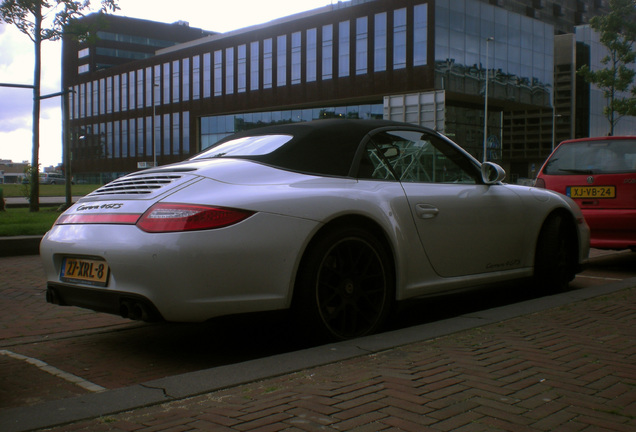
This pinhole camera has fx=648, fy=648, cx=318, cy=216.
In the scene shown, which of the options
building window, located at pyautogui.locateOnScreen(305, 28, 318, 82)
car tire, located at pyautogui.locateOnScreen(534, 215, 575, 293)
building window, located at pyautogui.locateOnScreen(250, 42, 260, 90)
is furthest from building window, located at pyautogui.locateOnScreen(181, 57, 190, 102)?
car tire, located at pyautogui.locateOnScreen(534, 215, 575, 293)

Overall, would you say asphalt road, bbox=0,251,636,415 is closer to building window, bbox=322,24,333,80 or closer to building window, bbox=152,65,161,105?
building window, bbox=322,24,333,80

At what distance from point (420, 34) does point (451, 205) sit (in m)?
39.4

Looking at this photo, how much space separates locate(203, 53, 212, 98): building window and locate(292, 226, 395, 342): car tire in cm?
5684

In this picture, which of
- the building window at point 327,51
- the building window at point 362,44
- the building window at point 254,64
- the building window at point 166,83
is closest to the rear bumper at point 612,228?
the building window at point 362,44

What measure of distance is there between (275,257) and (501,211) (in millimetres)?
2254

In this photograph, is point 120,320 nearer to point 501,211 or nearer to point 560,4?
point 501,211

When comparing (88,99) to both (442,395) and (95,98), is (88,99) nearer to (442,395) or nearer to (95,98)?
(95,98)

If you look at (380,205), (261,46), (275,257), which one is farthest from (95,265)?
(261,46)

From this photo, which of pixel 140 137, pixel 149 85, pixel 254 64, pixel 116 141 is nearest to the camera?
pixel 254 64

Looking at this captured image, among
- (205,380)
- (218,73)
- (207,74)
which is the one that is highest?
(207,74)

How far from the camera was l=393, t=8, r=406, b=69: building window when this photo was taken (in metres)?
42.5

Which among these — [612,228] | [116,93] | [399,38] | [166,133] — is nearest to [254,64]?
[399,38]

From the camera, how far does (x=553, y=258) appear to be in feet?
17.9

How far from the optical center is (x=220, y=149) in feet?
14.8
